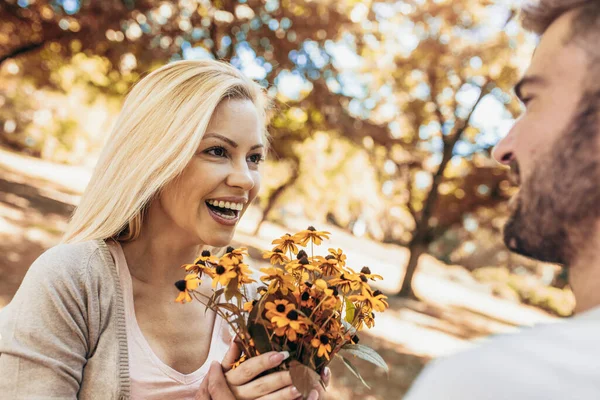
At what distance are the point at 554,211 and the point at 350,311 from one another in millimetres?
760

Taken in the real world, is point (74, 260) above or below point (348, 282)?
below

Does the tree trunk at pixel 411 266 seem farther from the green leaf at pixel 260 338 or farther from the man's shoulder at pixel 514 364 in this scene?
the man's shoulder at pixel 514 364

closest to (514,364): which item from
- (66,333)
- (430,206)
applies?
(66,333)

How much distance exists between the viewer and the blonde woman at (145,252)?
163 cm

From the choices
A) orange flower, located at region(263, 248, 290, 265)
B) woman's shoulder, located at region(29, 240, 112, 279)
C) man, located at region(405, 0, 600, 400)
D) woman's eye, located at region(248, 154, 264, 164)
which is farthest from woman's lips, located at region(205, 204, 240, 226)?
man, located at region(405, 0, 600, 400)

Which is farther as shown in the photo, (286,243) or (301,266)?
(286,243)

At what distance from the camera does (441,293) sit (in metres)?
18.8

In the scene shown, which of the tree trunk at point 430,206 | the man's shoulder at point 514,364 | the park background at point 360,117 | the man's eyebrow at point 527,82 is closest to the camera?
the man's shoulder at point 514,364

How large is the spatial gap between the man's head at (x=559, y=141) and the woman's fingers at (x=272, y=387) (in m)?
0.69

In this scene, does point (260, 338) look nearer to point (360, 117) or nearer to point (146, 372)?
point (146, 372)

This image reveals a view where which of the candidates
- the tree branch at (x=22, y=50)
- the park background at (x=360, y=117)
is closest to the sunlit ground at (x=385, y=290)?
the park background at (x=360, y=117)

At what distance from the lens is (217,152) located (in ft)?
6.79

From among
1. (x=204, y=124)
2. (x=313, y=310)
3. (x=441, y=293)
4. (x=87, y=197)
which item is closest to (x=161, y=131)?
(x=204, y=124)

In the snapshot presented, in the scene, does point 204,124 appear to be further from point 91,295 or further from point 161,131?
point 91,295
